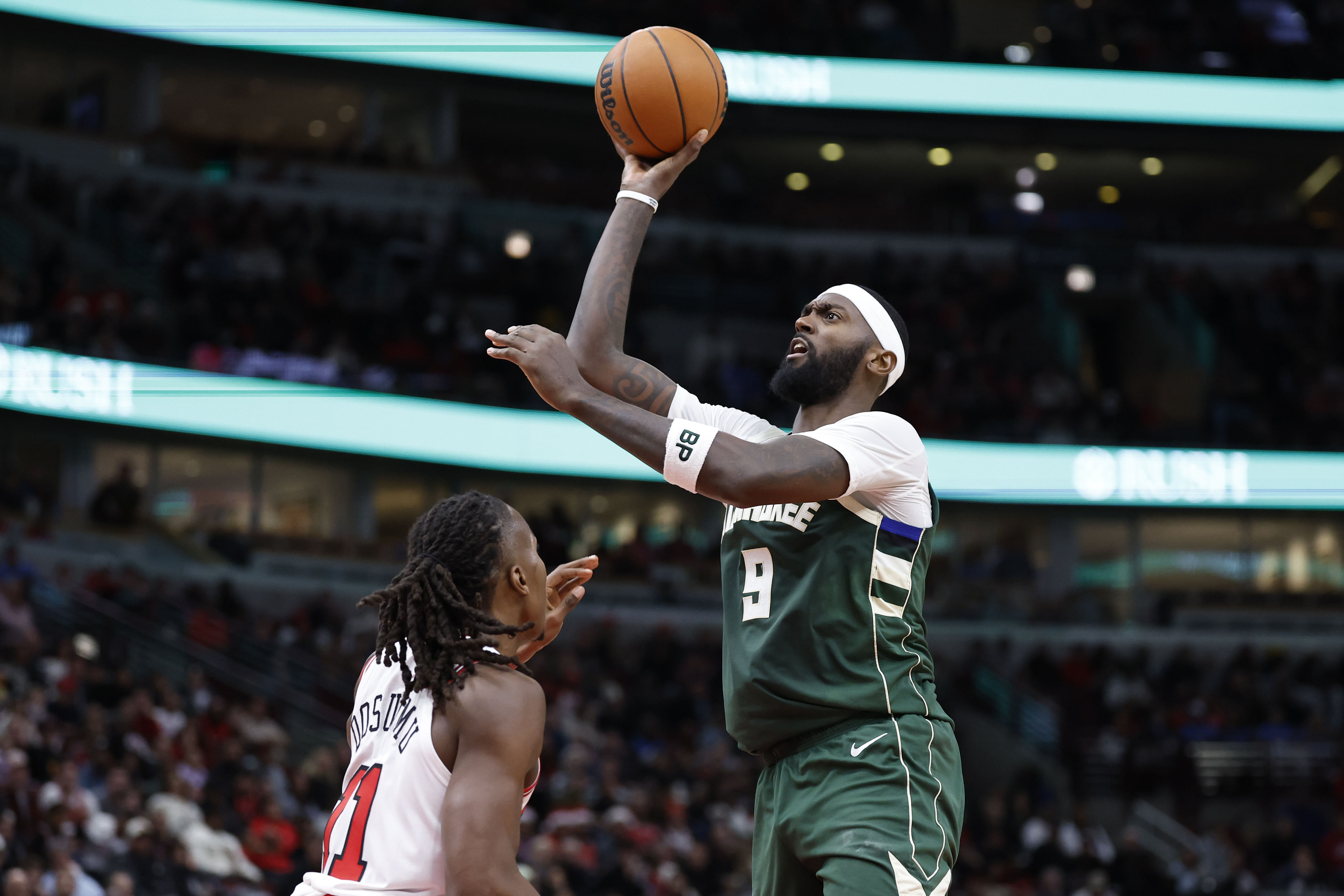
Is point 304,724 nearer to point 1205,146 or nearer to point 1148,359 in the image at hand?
point 1148,359

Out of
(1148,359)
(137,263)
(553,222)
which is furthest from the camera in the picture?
(1148,359)

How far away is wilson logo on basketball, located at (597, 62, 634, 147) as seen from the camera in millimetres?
4660

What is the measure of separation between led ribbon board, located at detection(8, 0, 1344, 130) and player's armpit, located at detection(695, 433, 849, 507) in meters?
22.5

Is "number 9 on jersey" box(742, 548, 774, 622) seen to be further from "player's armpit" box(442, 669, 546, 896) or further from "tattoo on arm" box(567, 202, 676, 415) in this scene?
"player's armpit" box(442, 669, 546, 896)

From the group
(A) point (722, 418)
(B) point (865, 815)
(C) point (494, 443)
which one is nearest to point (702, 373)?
(C) point (494, 443)

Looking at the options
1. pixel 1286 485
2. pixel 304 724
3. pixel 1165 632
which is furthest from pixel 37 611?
pixel 1286 485

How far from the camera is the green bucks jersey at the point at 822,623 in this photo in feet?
13.6

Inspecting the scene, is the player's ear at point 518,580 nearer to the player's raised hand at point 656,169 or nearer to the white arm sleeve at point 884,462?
the white arm sleeve at point 884,462

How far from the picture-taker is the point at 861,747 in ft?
13.4

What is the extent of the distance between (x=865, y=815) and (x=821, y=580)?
25.3 inches

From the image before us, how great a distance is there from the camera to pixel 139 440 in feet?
74.2

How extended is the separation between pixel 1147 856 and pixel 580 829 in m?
7.35

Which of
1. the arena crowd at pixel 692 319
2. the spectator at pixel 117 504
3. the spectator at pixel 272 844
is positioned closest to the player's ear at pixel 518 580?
the spectator at pixel 272 844

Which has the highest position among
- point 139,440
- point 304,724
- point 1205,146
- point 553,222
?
point 1205,146
